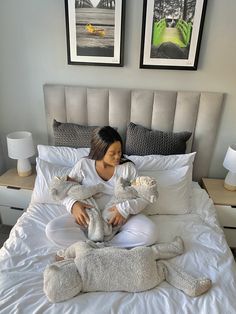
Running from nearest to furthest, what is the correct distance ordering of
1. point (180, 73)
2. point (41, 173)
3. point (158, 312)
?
point (158, 312) → point (41, 173) → point (180, 73)

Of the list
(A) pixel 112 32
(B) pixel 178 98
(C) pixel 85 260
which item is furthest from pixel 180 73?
(C) pixel 85 260

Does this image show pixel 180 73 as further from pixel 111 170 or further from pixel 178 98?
pixel 111 170

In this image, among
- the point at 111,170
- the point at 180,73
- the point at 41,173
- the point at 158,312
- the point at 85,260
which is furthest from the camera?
the point at 180,73

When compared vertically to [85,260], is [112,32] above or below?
above

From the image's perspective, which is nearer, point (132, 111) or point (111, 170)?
point (111, 170)

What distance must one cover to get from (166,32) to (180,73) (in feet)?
0.99

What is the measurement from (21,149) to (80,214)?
842 mm

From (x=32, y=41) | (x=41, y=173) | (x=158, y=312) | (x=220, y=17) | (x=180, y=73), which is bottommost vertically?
(x=158, y=312)

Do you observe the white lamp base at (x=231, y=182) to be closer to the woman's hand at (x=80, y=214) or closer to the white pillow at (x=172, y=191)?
the white pillow at (x=172, y=191)

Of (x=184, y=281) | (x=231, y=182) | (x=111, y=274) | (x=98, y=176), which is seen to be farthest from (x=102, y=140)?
(x=231, y=182)

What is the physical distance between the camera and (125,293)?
1.10 metres

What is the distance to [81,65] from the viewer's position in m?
1.96

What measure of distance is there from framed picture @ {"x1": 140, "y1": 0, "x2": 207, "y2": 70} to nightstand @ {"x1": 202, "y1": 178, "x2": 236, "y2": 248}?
0.92m

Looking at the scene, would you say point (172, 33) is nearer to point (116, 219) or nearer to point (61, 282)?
point (116, 219)
